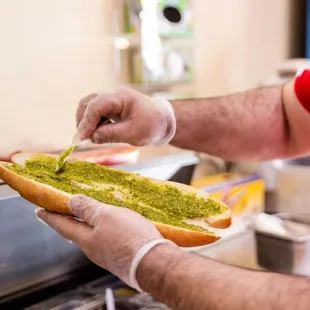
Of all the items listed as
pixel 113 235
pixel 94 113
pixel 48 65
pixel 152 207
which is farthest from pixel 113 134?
pixel 48 65

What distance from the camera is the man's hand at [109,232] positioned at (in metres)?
0.69

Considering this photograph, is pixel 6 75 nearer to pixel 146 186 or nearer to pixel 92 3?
pixel 92 3

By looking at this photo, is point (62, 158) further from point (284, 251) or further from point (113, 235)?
point (284, 251)

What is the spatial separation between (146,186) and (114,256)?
202 mm

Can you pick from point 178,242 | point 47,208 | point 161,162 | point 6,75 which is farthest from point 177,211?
point 6,75

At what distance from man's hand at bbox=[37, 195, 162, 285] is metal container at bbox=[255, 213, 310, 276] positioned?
1.86 feet

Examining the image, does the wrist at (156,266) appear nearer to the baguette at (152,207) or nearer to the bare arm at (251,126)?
the baguette at (152,207)

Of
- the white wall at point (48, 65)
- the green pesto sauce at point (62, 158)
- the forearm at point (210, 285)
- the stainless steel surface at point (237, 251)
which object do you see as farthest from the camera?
the stainless steel surface at point (237, 251)

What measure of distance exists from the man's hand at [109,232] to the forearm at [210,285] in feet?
0.08

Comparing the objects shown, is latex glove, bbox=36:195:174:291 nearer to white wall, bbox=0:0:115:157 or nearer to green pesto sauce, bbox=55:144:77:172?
green pesto sauce, bbox=55:144:77:172

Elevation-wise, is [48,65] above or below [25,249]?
above

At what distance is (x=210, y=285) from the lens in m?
0.65

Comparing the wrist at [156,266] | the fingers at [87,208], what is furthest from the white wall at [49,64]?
the wrist at [156,266]

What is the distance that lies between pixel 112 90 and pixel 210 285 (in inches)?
31.1
